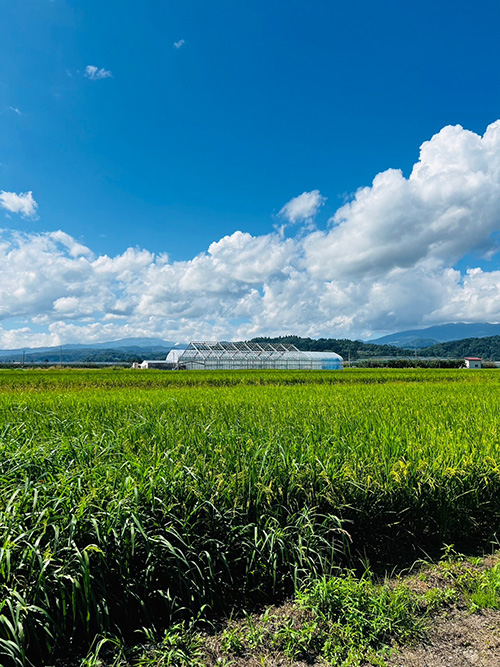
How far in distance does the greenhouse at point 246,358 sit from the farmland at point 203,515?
40859mm

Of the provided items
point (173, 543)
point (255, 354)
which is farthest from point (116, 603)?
point (255, 354)

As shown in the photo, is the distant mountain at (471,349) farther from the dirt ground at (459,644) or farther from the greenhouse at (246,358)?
the dirt ground at (459,644)

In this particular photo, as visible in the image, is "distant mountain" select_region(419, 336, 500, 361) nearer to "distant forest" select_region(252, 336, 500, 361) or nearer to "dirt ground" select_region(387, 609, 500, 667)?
"distant forest" select_region(252, 336, 500, 361)

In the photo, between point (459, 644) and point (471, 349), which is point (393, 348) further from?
point (459, 644)

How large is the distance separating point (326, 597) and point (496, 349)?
16786 cm

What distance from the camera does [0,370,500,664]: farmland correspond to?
2.24m

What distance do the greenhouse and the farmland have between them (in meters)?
40.9

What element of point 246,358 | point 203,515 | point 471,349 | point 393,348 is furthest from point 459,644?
point 471,349

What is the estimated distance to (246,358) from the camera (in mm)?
46594

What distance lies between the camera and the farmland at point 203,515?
7.35ft

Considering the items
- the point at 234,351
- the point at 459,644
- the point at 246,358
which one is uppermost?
the point at 234,351

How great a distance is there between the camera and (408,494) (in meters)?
3.45

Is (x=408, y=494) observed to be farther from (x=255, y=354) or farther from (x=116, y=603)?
(x=255, y=354)

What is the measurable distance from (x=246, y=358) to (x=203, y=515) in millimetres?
43676
